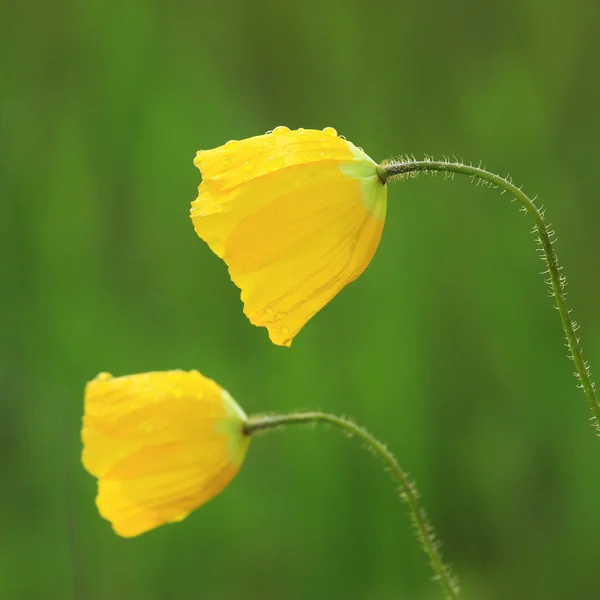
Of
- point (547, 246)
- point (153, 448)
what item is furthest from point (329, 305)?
point (547, 246)

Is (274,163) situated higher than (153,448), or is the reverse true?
(274,163)

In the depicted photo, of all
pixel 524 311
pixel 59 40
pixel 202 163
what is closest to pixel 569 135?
pixel 524 311

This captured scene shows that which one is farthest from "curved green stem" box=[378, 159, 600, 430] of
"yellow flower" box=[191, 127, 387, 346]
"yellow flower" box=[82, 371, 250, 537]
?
"yellow flower" box=[82, 371, 250, 537]

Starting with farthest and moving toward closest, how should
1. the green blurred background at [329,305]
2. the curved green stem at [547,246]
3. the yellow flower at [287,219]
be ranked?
the green blurred background at [329,305], the yellow flower at [287,219], the curved green stem at [547,246]

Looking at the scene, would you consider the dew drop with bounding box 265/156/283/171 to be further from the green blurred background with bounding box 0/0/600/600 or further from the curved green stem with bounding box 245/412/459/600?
the green blurred background with bounding box 0/0/600/600

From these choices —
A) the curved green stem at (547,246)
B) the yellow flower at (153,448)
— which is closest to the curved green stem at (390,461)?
the yellow flower at (153,448)

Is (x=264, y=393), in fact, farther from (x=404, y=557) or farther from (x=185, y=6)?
(x=185, y=6)

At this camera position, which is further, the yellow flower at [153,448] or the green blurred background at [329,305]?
the green blurred background at [329,305]

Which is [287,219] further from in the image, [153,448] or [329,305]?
[329,305]

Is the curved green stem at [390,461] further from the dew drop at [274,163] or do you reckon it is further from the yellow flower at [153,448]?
the dew drop at [274,163]
